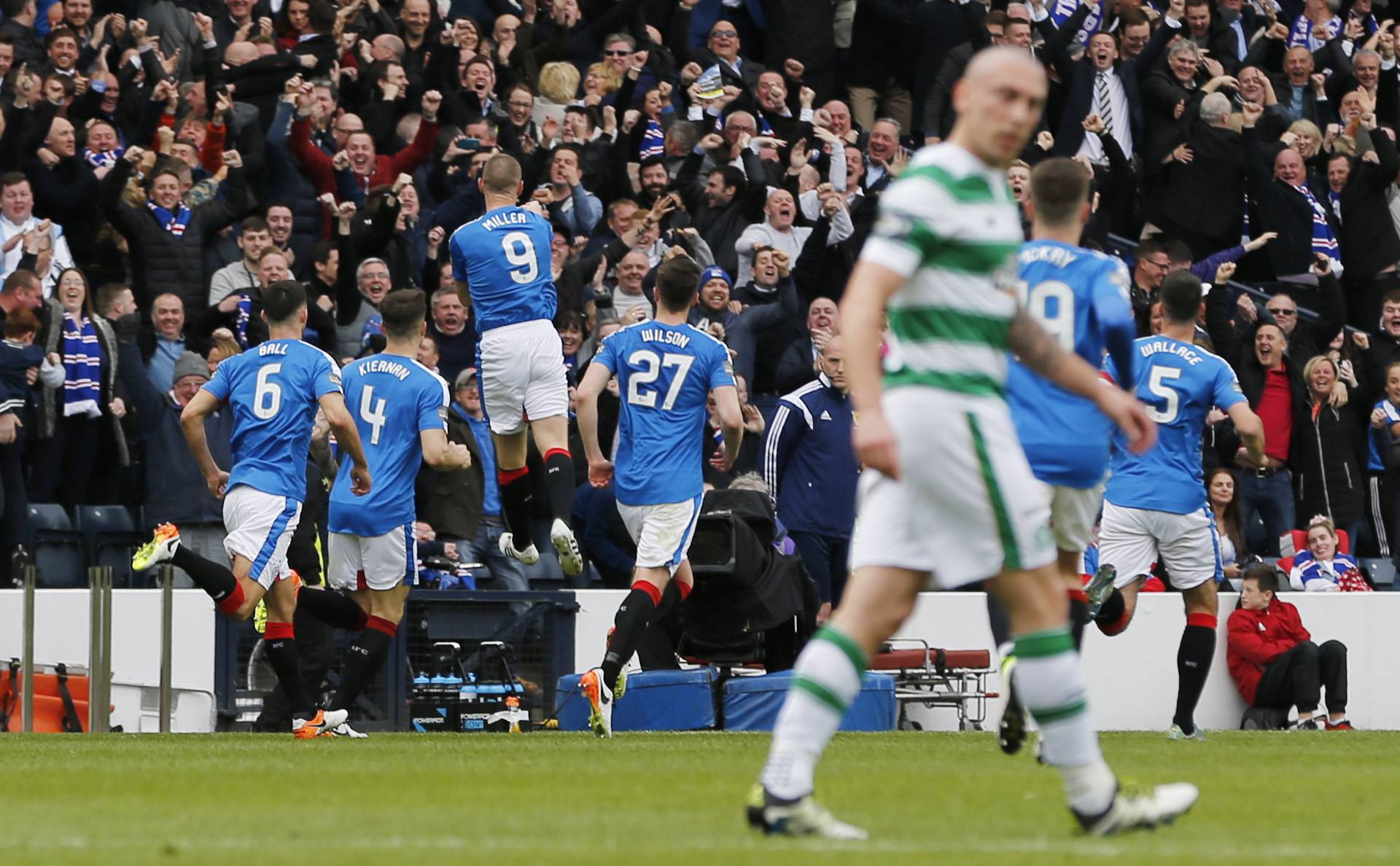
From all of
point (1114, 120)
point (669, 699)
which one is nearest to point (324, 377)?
point (669, 699)

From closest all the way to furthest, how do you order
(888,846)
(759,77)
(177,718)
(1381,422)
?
(888,846) < (177,718) < (1381,422) < (759,77)

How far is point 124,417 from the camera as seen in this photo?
16625 millimetres

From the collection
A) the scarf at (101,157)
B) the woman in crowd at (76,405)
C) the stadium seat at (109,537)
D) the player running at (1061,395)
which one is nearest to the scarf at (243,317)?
the woman in crowd at (76,405)

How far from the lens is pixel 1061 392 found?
9.55m

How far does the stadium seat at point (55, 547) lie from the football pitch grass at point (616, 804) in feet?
14.5

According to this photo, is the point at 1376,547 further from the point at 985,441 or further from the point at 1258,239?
the point at 985,441

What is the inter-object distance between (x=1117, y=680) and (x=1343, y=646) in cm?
166

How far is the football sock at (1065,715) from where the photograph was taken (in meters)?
6.40

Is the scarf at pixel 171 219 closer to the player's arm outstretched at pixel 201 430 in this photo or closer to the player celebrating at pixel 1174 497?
the player's arm outstretched at pixel 201 430

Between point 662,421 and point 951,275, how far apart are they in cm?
683

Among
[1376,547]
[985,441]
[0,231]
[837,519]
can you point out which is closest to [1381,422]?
[1376,547]

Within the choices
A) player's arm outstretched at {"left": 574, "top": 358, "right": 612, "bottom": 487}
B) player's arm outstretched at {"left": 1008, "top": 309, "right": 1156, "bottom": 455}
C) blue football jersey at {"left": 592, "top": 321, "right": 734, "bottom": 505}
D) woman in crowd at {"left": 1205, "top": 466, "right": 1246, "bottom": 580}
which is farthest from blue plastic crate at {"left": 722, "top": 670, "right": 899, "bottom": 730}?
player's arm outstretched at {"left": 1008, "top": 309, "right": 1156, "bottom": 455}

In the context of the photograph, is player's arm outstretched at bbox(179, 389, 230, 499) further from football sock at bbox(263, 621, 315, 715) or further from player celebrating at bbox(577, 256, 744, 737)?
player celebrating at bbox(577, 256, 744, 737)

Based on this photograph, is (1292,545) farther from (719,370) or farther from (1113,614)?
(719,370)
